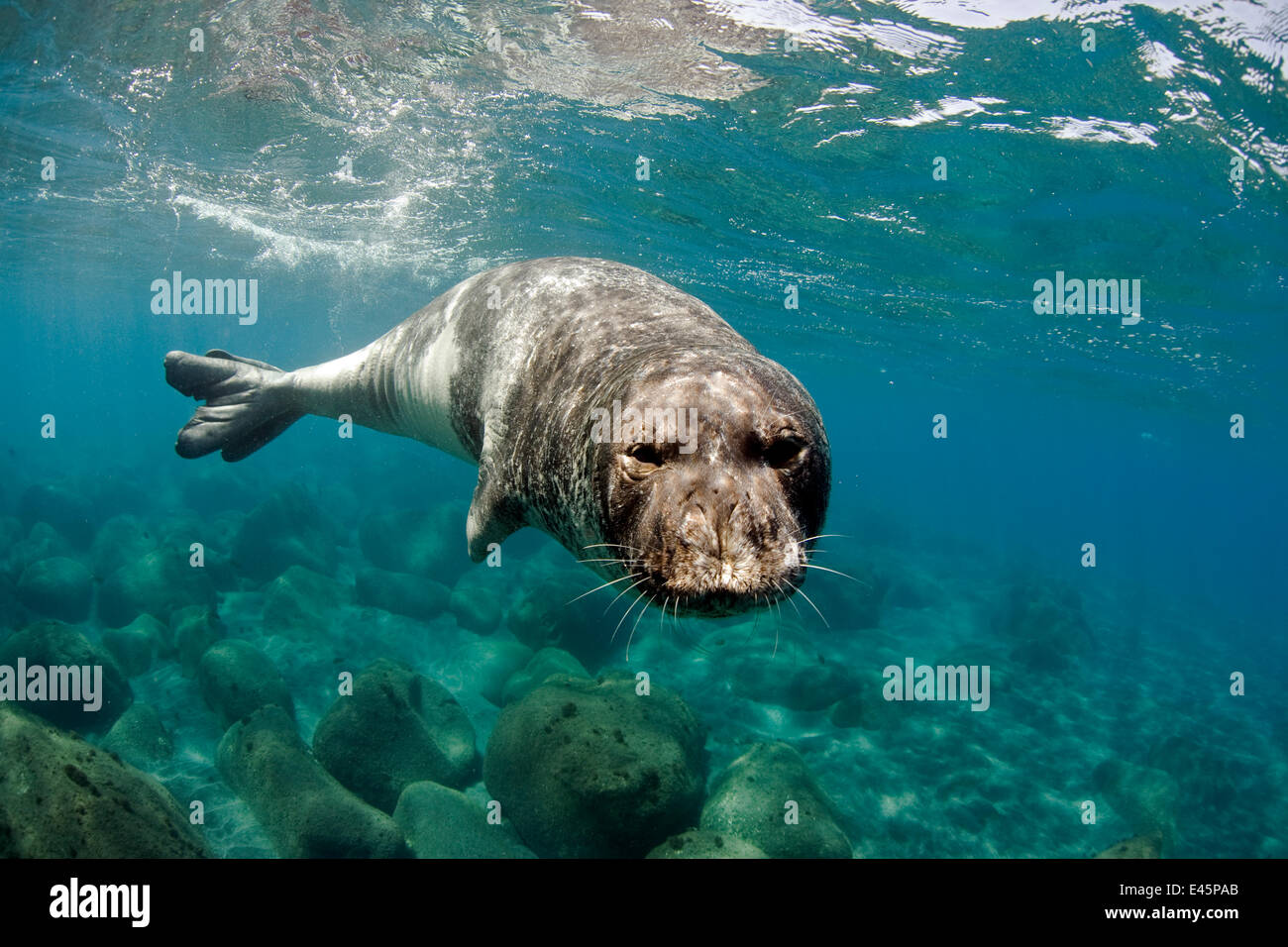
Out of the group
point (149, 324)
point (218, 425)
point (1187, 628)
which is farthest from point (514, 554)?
point (149, 324)

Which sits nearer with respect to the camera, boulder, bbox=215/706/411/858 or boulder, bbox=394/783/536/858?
boulder, bbox=215/706/411/858

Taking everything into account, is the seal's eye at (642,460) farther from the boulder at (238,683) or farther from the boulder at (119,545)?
the boulder at (119,545)

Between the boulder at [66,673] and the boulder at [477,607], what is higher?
the boulder at [66,673]

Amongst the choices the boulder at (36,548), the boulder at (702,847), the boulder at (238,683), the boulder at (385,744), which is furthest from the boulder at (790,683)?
the boulder at (36,548)

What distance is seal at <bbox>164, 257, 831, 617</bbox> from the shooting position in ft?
6.64

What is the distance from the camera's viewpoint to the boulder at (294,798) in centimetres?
623

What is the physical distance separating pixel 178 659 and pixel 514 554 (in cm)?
844

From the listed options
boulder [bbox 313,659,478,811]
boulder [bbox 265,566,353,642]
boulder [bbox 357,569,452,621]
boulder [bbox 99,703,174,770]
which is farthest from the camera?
boulder [bbox 357,569,452,621]

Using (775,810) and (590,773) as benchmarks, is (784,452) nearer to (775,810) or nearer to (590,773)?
(590,773)

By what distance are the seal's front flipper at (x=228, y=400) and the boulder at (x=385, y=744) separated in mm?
3529

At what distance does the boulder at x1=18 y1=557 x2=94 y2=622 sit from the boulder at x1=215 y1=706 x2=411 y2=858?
7.17 metres

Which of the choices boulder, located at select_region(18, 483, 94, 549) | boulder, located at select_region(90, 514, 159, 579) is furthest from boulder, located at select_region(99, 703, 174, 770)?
boulder, located at select_region(18, 483, 94, 549)

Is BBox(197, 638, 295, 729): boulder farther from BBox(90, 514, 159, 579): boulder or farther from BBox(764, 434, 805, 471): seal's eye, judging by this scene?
BBox(764, 434, 805, 471): seal's eye
